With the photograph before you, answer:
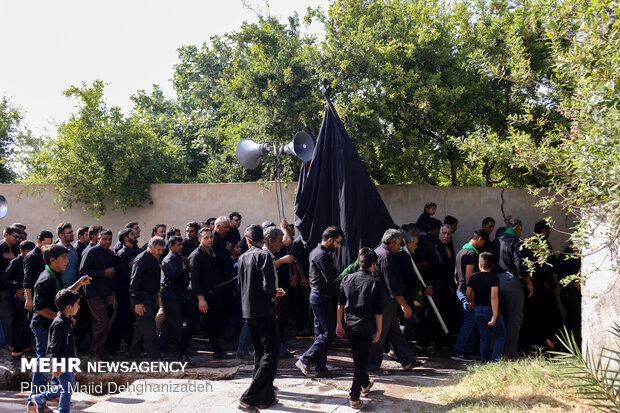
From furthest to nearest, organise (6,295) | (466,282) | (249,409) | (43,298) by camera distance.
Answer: (6,295) < (466,282) < (43,298) < (249,409)

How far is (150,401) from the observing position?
604cm

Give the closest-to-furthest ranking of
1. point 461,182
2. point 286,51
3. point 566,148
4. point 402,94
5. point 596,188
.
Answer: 1. point 596,188
2. point 566,148
3. point 402,94
4. point 286,51
5. point 461,182

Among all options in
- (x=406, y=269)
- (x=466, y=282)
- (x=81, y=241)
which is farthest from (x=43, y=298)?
(x=466, y=282)

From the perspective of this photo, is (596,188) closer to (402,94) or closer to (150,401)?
(150,401)

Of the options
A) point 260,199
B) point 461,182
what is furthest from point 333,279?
point 461,182

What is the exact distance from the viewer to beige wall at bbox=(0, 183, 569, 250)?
34.2 feet

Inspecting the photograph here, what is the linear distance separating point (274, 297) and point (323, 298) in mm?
1204

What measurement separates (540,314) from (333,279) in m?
3.60

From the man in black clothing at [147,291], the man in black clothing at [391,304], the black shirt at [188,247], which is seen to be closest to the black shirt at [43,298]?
the man in black clothing at [147,291]

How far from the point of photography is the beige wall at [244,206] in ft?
34.2

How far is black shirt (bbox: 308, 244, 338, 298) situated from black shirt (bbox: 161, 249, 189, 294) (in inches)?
79.6

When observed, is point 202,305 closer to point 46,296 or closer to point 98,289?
point 98,289

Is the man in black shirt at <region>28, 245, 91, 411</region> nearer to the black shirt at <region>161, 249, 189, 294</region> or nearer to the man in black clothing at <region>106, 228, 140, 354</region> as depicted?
the black shirt at <region>161, 249, 189, 294</region>

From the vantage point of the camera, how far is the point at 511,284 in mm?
7516
